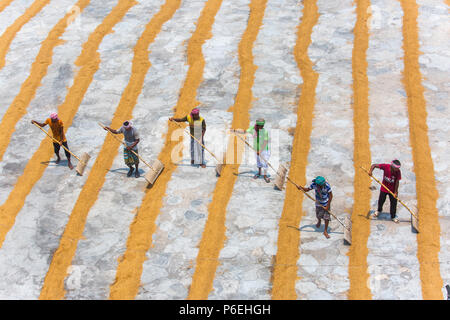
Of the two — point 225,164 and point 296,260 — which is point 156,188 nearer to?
point 225,164

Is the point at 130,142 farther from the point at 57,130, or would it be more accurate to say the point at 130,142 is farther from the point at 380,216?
the point at 380,216

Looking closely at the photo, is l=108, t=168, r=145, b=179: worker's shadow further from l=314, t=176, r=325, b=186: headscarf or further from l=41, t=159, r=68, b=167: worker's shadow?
l=314, t=176, r=325, b=186: headscarf

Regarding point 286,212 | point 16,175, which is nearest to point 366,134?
point 286,212

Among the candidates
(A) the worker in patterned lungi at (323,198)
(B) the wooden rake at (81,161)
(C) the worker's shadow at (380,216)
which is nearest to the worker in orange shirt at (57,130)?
(B) the wooden rake at (81,161)

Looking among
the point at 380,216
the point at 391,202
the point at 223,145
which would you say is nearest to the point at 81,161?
the point at 223,145

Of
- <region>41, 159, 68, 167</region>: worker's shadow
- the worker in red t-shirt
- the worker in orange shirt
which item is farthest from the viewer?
<region>41, 159, 68, 167</region>: worker's shadow

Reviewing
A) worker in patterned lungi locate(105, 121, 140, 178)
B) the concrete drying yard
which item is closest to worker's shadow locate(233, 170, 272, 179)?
the concrete drying yard

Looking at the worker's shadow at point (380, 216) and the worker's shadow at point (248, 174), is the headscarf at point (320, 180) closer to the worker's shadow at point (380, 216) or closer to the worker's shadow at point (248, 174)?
the worker's shadow at point (380, 216)
